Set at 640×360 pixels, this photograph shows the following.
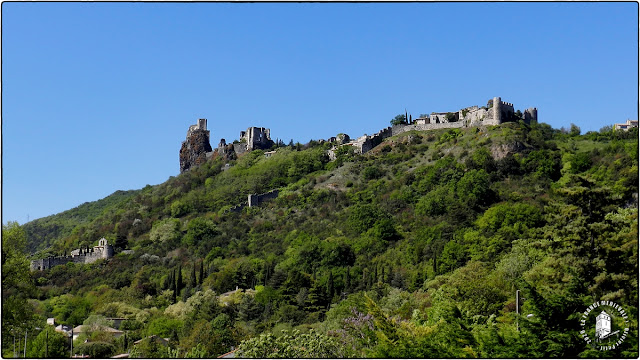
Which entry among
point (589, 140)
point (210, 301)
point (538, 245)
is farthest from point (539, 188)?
point (538, 245)

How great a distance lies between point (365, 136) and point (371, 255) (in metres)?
31.5

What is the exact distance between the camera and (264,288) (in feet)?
196

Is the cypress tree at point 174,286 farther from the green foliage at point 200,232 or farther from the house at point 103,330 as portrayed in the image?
the green foliage at point 200,232

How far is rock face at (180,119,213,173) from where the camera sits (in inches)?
4434

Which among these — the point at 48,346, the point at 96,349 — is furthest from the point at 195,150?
the point at 48,346

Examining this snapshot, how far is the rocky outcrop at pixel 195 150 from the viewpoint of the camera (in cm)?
11246

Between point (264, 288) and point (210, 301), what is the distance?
4522 millimetres

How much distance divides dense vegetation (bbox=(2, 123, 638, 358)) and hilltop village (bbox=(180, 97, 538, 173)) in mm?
1904

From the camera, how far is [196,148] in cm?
11319

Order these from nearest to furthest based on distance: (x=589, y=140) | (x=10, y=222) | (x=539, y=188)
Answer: (x=10, y=222)
(x=539, y=188)
(x=589, y=140)

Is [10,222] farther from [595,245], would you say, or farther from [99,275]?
[99,275]

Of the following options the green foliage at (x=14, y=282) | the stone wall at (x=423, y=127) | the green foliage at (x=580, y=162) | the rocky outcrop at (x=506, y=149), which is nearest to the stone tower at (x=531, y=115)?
the stone wall at (x=423, y=127)

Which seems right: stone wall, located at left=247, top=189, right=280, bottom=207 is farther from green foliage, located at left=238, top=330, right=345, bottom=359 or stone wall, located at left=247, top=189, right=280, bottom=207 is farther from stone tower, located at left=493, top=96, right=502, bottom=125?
green foliage, located at left=238, top=330, right=345, bottom=359

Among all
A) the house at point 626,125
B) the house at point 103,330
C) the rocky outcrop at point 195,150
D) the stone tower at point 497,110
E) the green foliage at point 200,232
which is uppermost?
the rocky outcrop at point 195,150
